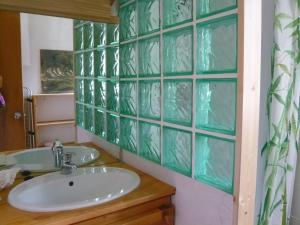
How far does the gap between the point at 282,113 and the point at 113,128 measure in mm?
871

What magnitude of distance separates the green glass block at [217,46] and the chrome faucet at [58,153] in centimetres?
80

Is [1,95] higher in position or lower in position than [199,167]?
higher

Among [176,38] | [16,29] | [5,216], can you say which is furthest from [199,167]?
[16,29]

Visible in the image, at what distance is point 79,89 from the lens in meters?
1.41

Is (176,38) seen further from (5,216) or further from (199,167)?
(5,216)

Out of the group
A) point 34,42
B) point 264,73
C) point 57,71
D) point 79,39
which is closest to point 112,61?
point 79,39

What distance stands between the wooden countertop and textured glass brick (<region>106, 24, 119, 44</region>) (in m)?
0.73

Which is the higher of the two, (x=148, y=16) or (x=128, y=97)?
(x=148, y=16)

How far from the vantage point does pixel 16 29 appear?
1143 mm

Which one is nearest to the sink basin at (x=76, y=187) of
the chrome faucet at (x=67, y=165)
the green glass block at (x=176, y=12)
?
the chrome faucet at (x=67, y=165)

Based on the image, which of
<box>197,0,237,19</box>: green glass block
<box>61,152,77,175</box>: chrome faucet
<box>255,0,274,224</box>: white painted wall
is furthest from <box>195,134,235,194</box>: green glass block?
<box>61,152,77,175</box>: chrome faucet

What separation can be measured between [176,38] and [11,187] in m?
0.93

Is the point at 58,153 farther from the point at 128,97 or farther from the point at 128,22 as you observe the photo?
the point at 128,22

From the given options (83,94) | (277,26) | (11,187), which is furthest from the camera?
(83,94)
